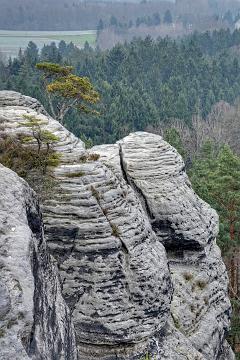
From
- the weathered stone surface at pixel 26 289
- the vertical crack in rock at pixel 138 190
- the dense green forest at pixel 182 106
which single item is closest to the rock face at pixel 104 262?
the weathered stone surface at pixel 26 289

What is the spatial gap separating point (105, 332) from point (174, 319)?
3.96m

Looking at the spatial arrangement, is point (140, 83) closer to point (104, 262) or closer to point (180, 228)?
point (180, 228)

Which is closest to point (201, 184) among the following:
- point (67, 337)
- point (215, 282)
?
point (215, 282)

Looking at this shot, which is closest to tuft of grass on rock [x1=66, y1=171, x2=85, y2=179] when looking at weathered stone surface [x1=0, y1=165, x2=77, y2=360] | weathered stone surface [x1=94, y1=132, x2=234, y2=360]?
weathered stone surface [x1=0, y1=165, x2=77, y2=360]

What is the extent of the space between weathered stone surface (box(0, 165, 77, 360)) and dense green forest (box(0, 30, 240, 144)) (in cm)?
5438

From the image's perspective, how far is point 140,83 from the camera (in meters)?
102

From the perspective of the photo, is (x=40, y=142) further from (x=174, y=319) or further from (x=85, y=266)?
(x=174, y=319)

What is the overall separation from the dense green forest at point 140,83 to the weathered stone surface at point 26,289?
54381 mm

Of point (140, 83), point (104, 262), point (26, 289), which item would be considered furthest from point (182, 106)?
point (26, 289)

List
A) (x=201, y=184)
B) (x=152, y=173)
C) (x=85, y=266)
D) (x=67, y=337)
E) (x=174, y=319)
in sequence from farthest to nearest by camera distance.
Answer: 1. (x=201, y=184)
2. (x=152, y=173)
3. (x=174, y=319)
4. (x=85, y=266)
5. (x=67, y=337)

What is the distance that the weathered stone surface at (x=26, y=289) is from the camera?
366 inches

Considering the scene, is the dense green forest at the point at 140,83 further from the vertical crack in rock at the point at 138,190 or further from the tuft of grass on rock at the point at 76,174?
the tuft of grass on rock at the point at 76,174

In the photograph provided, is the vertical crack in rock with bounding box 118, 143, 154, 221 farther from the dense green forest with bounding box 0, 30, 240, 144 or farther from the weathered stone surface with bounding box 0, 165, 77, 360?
the dense green forest with bounding box 0, 30, 240, 144

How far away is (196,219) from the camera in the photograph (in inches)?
813
